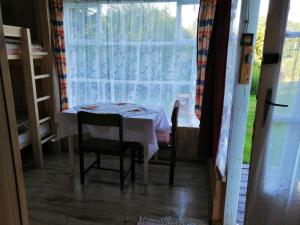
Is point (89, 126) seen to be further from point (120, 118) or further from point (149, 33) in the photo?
point (149, 33)

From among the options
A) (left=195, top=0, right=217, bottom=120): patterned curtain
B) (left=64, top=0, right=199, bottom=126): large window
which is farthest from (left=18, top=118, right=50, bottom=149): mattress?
(left=195, top=0, right=217, bottom=120): patterned curtain

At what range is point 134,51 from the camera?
296 cm

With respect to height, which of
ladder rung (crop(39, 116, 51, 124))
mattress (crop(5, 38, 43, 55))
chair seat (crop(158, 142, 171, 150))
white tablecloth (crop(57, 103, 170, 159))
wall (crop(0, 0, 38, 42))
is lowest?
chair seat (crop(158, 142, 171, 150))

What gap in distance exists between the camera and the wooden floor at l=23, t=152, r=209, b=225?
2.02 m

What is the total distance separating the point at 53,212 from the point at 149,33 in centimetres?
217

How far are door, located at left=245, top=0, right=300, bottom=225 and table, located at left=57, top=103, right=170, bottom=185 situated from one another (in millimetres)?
1111

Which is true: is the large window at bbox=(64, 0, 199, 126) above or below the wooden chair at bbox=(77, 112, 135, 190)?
above

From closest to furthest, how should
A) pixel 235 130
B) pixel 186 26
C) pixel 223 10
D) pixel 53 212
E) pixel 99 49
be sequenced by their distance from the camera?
pixel 235 130, pixel 223 10, pixel 53 212, pixel 186 26, pixel 99 49

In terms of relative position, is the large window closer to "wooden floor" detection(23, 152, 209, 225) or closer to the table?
the table

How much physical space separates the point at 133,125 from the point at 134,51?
3.62 feet

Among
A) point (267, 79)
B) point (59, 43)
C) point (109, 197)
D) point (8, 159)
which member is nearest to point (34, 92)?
point (59, 43)

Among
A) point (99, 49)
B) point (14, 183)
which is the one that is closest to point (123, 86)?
point (99, 49)

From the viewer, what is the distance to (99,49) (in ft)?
9.96

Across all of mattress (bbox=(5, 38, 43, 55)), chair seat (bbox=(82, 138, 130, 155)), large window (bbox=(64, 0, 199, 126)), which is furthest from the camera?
large window (bbox=(64, 0, 199, 126))
